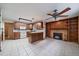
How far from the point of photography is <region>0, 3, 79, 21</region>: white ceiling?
2018 mm

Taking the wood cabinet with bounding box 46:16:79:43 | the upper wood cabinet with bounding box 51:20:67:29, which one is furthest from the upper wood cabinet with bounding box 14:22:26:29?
the upper wood cabinet with bounding box 51:20:67:29

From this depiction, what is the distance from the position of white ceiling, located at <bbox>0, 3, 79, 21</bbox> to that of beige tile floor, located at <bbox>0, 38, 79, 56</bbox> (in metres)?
0.65

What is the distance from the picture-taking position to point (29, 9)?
2.07 metres

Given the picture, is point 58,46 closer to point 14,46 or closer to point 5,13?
point 14,46

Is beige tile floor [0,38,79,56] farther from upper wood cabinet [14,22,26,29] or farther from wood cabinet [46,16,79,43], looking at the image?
upper wood cabinet [14,22,26,29]

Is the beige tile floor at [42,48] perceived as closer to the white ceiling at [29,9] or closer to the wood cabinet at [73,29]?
the wood cabinet at [73,29]

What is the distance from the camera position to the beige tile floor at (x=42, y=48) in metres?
2.09

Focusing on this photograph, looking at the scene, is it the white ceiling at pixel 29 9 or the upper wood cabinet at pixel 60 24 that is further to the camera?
the upper wood cabinet at pixel 60 24

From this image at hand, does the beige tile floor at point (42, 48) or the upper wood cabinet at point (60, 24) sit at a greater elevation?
the upper wood cabinet at point (60, 24)

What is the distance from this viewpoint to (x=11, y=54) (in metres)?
2.07

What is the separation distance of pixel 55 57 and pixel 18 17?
1.33 metres

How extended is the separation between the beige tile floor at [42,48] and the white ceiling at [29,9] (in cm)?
65

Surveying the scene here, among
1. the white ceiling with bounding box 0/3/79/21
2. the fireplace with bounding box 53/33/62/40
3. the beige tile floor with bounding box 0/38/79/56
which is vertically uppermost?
the white ceiling with bounding box 0/3/79/21

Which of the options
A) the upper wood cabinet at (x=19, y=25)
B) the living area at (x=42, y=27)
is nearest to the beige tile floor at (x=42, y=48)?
the living area at (x=42, y=27)
